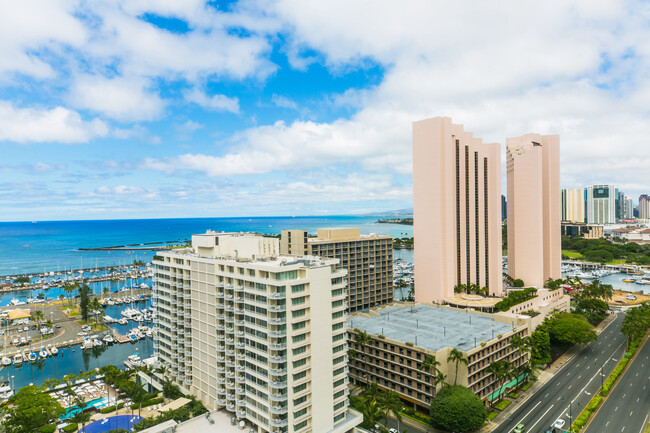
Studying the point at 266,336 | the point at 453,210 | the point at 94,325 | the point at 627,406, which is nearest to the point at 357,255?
the point at 453,210

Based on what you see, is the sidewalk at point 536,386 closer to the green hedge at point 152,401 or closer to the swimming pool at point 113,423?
the green hedge at point 152,401

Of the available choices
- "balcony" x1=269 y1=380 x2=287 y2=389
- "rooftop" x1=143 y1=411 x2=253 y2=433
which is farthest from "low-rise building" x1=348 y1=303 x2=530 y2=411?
"balcony" x1=269 y1=380 x2=287 y2=389

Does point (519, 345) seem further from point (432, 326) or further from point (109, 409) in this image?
point (109, 409)

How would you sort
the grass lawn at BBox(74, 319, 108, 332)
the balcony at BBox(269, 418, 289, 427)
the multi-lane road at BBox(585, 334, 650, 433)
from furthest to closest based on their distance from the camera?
the grass lawn at BBox(74, 319, 108, 332) < the multi-lane road at BBox(585, 334, 650, 433) < the balcony at BBox(269, 418, 289, 427)

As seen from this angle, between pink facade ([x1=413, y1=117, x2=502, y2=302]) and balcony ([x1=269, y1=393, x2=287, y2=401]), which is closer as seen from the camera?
balcony ([x1=269, y1=393, x2=287, y2=401])

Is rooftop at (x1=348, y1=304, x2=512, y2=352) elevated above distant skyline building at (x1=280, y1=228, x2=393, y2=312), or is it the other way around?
distant skyline building at (x1=280, y1=228, x2=393, y2=312)

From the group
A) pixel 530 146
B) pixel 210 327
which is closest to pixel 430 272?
pixel 530 146

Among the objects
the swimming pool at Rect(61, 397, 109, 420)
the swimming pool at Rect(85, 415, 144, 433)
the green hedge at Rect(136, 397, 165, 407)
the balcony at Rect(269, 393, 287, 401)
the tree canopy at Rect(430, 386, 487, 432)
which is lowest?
the swimming pool at Rect(61, 397, 109, 420)

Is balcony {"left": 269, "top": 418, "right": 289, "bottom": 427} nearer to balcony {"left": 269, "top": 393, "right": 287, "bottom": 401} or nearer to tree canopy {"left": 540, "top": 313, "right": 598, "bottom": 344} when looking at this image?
balcony {"left": 269, "top": 393, "right": 287, "bottom": 401}
